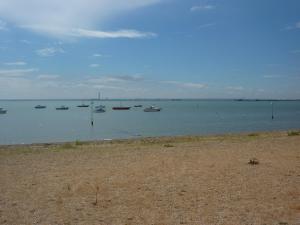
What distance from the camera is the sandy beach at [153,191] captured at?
7527 millimetres

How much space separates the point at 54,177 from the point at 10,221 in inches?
175

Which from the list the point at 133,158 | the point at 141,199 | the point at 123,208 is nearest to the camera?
the point at 123,208

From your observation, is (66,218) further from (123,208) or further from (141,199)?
(141,199)

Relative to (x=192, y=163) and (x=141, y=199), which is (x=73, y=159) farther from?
(x=141, y=199)

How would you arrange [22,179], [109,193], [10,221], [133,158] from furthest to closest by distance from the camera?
[133,158] < [22,179] < [109,193] < [10,221]

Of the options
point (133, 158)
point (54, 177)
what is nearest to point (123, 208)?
point (54, 177)

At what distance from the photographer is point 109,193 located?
960 cm

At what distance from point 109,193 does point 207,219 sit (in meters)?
3.06

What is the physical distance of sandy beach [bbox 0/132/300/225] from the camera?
24.7 ft

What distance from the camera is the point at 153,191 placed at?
9758mm

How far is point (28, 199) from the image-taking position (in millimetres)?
8969

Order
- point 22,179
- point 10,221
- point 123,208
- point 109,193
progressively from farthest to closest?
1. point 22,179
2. point 109,193
3. point 123,208
4. point 10,221

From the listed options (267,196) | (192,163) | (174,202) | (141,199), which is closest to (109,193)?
(141,199)

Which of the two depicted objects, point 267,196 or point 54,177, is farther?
point 54,177
